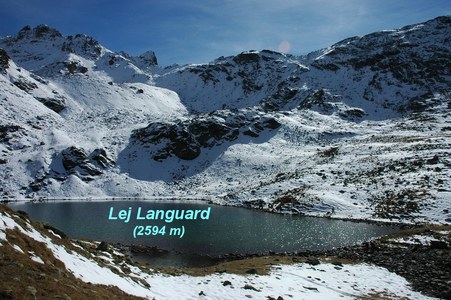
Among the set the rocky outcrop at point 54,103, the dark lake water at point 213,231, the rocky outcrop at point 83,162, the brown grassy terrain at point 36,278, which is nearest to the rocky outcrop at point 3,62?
the rocky outcrop at point 54,103

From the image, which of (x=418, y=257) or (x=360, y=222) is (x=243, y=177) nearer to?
(x=360, y=222)

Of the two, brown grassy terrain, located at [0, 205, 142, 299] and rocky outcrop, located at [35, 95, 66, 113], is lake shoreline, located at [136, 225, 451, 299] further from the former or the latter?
rocky outcrop, located at [35, 95, 66, 113]

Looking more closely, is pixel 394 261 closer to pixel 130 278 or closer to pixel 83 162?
pixel 130 278

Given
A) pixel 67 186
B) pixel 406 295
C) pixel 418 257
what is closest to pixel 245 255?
pixel 418 257

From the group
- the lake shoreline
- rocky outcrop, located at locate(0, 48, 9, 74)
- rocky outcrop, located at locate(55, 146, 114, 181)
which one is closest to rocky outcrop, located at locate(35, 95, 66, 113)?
rocky outcrop, located at locate(0, 48, 9, 74)

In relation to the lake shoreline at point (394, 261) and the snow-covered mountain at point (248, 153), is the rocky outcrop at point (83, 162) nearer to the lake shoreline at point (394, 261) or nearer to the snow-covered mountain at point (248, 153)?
the snow-covered mountain at point (248, 153)

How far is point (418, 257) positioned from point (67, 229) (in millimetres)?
55138

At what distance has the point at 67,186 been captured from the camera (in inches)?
4670

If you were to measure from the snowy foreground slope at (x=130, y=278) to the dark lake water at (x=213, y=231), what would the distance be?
57.1 feet

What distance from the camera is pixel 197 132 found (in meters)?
159

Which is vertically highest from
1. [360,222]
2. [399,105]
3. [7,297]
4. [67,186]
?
[399,105]

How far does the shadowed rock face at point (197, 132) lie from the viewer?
150000mm

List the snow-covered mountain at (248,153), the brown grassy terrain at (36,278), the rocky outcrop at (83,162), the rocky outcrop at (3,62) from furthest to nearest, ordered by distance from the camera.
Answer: the rocky outcrop at (3,62)
the rocky outcrop at (83,162)
the snow-covered mountain at (248,153)
the brown grassy terrain at (36,278)

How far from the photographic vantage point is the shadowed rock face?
150m
